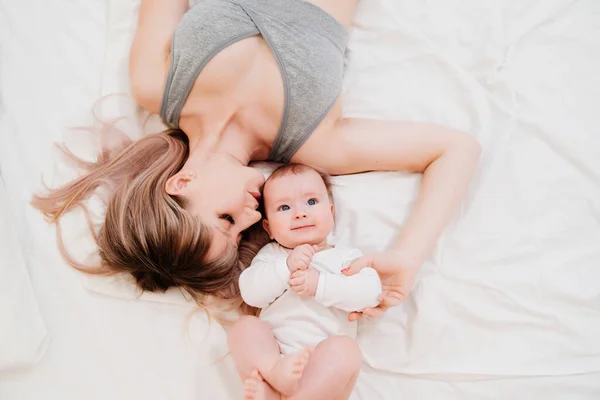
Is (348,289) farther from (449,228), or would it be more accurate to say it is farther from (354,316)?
(449,228)

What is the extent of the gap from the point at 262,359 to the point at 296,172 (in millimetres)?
400

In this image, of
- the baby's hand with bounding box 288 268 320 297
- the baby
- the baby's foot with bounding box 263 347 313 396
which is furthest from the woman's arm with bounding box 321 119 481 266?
the baby's foot with bounding box 263 347 313 396

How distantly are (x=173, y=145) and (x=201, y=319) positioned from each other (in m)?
0.40

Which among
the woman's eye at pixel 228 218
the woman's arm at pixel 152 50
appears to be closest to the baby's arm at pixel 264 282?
the woman's eye at pixel 228 218

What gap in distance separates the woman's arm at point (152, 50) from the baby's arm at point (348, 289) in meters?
0.60

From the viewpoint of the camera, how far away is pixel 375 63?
1369 mm

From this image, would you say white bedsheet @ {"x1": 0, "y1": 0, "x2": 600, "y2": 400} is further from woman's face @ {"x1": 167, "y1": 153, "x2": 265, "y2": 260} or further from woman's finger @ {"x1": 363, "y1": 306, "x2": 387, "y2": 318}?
woman's face @ {"x1": 167, "y1": 153, "x2": 265, "y2": 260}

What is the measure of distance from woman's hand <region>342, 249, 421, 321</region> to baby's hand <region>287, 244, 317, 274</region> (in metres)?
0.08

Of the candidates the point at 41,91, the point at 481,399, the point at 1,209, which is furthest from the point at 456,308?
the point at 41,91

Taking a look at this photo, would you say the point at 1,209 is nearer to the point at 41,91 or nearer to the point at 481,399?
the point at 41,91

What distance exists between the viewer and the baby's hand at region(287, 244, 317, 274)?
1.04m

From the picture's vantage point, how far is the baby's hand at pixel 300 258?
3.42 ft

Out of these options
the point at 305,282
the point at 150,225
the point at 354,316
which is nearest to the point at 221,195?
the point at 150,225

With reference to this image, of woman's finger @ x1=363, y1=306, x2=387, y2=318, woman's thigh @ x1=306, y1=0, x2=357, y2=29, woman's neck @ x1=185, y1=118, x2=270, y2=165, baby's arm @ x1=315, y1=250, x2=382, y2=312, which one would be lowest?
woman's finger @ x1=363, y1=306, x2=387, y2=318
